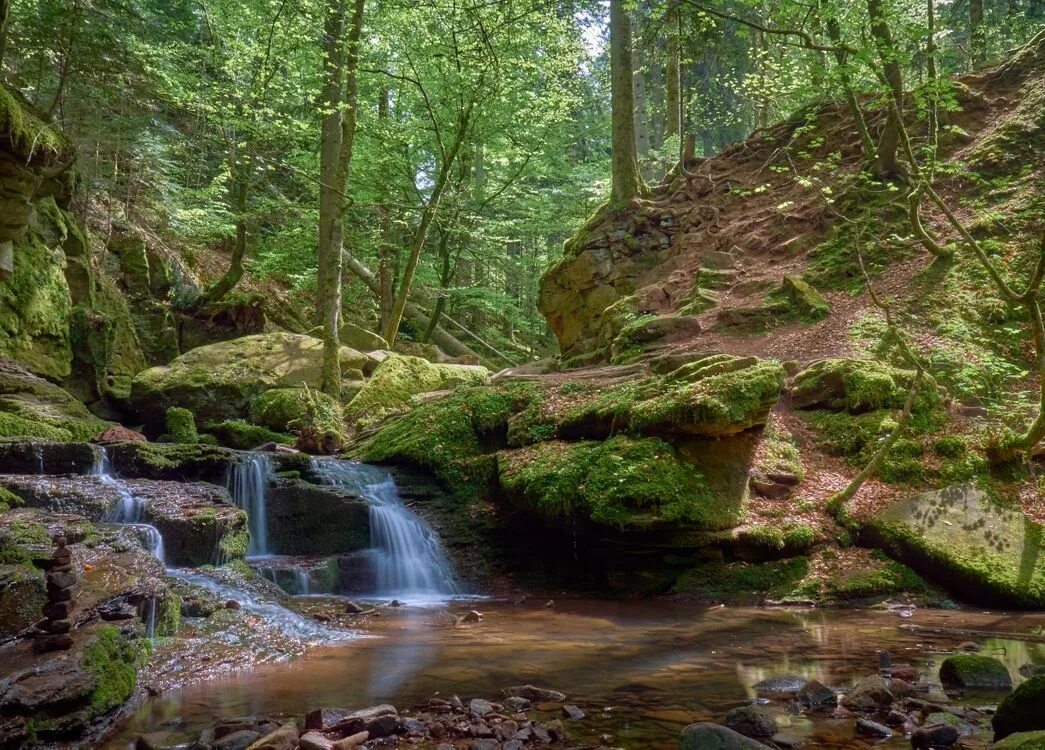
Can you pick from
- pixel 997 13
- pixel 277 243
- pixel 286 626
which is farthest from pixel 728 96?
pixel 286 626

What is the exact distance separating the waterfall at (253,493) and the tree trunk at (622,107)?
10599mm

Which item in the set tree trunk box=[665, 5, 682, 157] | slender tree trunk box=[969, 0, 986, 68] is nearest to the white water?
tree trunk box=[665, 5, 682, 157]

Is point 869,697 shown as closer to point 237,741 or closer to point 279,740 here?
point 279,740

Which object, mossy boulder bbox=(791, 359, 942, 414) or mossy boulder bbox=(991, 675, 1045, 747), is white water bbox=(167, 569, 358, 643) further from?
mossy boulder bbox=(791, 359, 942, 414)

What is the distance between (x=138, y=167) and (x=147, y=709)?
15468 mm

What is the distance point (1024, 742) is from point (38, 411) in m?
12.4

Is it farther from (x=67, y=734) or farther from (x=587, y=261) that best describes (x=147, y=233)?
(x=67, y=734)

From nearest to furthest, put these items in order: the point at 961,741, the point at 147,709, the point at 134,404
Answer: the point at 961,741, the point at 147,709, the point at 134,404

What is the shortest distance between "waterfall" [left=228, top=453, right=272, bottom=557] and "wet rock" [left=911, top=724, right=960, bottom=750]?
26.5ft

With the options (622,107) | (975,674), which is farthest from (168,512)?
(622,107)

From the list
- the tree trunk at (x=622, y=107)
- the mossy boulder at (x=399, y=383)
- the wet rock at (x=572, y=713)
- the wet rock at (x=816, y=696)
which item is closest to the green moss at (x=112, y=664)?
the wet rock at (x=572, y=713)

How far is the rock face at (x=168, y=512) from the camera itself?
786 cm

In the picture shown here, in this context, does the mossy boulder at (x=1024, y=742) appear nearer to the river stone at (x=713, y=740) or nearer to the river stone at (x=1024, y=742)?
the river stone at (x=1024, y=742)

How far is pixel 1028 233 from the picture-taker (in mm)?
12320
